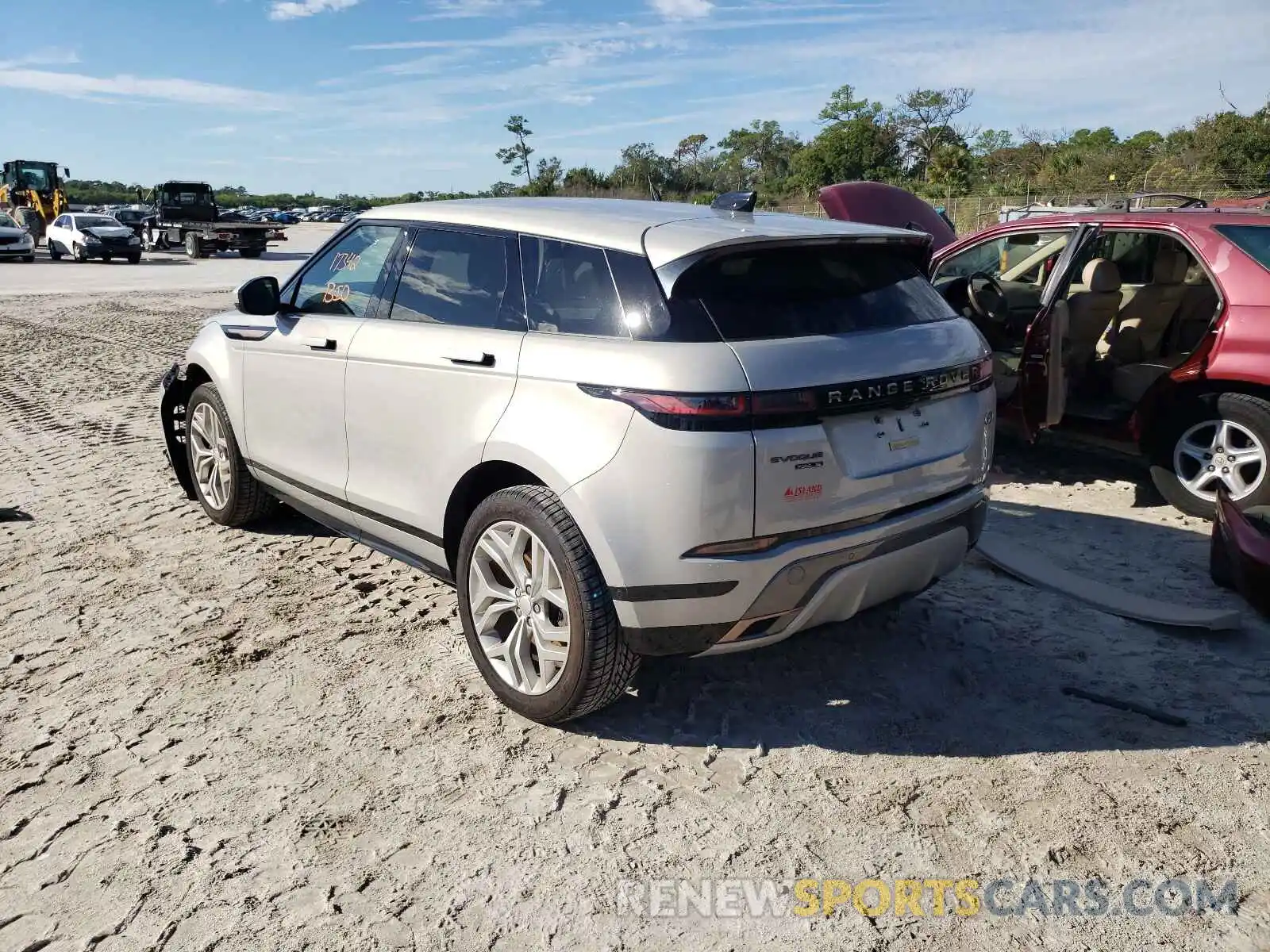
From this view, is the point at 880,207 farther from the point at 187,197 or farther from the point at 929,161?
the point at 929,161

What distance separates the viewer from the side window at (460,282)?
3514 mm

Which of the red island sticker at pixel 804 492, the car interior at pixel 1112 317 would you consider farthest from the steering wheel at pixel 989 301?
the red island sticker at pixel 804 492

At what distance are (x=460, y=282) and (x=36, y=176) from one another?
40.2 m

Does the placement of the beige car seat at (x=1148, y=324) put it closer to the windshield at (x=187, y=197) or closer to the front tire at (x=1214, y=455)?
the front tire at (x=1214, y=455)

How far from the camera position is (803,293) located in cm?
317

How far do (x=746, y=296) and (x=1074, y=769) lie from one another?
1.84 meters

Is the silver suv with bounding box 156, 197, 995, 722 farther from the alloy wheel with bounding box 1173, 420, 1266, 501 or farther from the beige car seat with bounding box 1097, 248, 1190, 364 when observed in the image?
the beige car seat with bounding box 1097, 248, 1190, 364

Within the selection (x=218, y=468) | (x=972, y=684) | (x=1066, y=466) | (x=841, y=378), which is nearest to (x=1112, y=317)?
(x=1066, y=466)

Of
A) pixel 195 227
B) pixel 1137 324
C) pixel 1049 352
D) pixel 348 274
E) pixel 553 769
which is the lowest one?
pixel 553 769

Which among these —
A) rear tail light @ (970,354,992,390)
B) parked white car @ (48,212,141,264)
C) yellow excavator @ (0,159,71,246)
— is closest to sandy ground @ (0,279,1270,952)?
rear tail light @ (970,354,992,390)

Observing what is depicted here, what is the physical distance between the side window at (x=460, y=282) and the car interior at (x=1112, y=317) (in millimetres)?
3702

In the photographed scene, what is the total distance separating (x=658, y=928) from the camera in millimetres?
2447

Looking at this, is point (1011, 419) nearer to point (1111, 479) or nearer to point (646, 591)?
point (1111, 479)

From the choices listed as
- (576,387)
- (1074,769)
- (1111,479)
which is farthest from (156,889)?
(1111,479)
